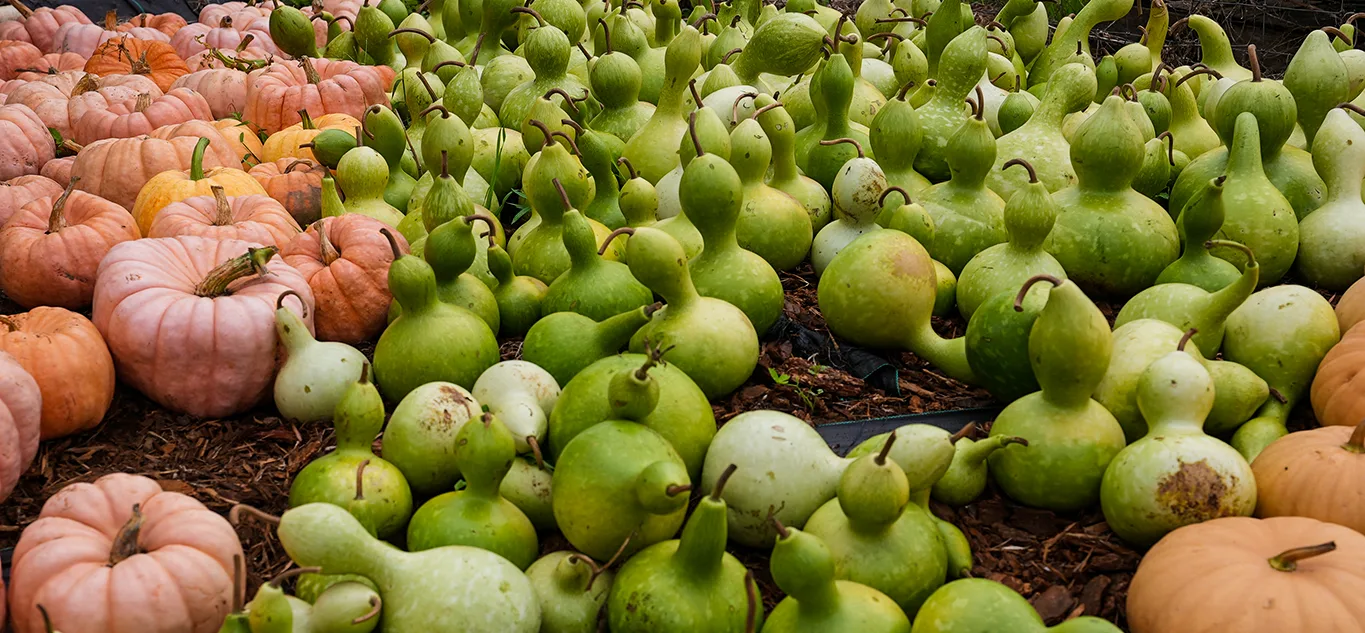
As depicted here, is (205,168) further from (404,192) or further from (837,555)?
(837,555)

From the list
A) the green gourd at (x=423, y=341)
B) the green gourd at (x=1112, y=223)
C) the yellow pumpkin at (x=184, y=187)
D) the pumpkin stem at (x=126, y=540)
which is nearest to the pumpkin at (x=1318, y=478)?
the green gourd at (x=1112, y=223)

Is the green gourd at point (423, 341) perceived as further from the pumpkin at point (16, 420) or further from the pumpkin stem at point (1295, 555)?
the pumpkin stem at point (1295, 555)

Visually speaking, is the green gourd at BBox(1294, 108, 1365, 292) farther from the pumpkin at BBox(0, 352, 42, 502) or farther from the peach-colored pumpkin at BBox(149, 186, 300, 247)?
the pumpkin at BBox(0, 352, 42, 502)

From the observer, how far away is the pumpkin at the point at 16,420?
2594 millimetres

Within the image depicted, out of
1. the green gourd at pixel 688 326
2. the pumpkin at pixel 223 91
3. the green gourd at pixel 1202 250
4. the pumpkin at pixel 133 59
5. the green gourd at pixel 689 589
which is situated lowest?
the pumpkin at pixel 133 59

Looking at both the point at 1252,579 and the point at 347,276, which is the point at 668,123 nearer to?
the point at 347,276

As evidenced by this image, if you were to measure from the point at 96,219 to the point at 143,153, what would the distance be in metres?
0.70

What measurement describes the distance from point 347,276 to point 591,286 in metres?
0.82

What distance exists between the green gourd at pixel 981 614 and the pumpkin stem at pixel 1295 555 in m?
0.50

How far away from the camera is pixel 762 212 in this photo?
3562 millimetres

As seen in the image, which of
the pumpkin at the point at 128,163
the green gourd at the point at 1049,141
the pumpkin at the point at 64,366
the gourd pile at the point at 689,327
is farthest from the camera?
the pumpkin at the point at 128,163

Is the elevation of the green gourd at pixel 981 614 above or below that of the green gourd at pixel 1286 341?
below

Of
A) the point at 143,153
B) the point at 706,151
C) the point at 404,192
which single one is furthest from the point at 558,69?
the point at 143,153

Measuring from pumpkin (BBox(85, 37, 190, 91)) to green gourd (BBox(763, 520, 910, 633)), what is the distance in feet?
17.1
